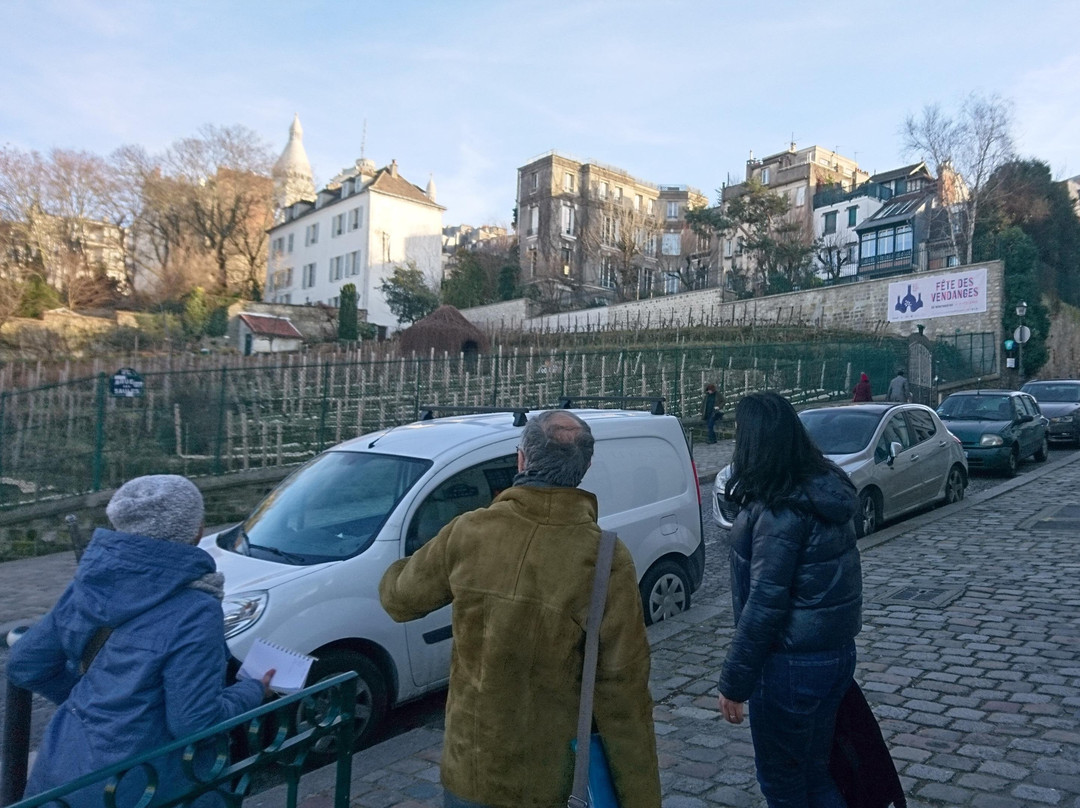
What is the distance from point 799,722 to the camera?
294 centimetres

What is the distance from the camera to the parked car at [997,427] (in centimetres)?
1493

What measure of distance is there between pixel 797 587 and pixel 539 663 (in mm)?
1090

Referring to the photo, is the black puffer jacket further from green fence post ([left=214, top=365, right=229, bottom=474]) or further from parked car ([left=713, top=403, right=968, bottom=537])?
green fence post ([left=214, top=365, right=229, bottom=474])

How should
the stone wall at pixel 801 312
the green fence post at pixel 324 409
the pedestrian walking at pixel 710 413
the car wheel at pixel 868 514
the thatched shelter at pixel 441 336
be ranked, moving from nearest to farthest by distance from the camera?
the car wheel at pixel 868 514 → the green fence post at pixel 324 409 → the pedestrian walking at pixel 710 413 → the thatched shelter at pixel 441 336 → the stone wall at pixel 801 312

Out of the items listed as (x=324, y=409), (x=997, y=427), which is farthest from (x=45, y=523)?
(x=997, y=427)

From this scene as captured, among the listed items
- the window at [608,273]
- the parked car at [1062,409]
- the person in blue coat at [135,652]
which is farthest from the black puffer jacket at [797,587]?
the window at [608,273]

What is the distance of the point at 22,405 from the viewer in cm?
1235

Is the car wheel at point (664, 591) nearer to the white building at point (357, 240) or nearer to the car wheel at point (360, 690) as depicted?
the car wheel at point (360, 690)

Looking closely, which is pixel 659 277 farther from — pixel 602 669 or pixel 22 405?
pixel 602 669

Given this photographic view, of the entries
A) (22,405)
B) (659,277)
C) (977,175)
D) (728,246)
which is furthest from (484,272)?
(22,405)

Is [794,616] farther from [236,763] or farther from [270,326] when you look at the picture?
[270,326]

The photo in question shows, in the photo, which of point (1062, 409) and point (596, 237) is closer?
point (1062, 409)

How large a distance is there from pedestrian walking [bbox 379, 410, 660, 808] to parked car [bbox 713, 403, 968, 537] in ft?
25.3

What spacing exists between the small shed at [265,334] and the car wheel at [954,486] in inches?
1449
